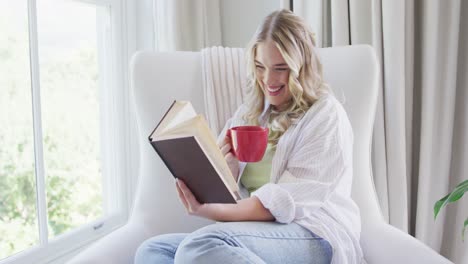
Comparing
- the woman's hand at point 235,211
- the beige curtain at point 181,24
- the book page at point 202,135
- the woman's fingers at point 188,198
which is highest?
the beige curtain at point 181,24

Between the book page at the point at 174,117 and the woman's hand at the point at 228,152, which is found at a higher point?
the book page at the point at 174,117

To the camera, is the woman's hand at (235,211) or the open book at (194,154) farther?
the woman's hand at (235,211)

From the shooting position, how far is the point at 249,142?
1.00 m

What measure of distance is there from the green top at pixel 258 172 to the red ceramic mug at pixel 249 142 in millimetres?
174

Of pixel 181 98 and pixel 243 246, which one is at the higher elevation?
pixel 181 98

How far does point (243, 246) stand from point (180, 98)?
0.62 metres

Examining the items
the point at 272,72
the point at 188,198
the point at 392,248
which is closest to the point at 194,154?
the point at 188,198

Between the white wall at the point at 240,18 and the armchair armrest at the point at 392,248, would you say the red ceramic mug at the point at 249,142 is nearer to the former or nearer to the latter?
the armchair armrest at the point at 392,248

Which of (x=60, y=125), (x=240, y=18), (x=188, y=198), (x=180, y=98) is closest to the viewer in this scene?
(x=188, y=198)

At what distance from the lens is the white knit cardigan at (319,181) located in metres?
0.99

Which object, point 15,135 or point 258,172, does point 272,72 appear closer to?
point 258,172

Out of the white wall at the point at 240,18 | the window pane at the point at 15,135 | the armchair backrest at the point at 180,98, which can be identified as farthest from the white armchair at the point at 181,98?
the white wall at the point at 240,18

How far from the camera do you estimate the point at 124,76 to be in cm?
186

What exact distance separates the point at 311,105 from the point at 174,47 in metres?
0.73
